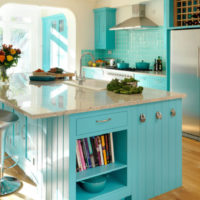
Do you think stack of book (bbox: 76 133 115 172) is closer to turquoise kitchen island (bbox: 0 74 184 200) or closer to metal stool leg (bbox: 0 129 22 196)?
turquoise kitchen island (bbox: 0 74 184 200)

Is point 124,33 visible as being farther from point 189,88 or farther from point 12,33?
point 12,33

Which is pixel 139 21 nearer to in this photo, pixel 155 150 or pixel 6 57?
pixel 6 57

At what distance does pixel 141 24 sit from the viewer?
6227 millimetres

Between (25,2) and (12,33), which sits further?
(12,33)

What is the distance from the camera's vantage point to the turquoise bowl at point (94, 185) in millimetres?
2600

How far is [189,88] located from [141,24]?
197cm

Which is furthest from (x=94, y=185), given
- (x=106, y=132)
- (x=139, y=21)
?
(x=139, y=21)

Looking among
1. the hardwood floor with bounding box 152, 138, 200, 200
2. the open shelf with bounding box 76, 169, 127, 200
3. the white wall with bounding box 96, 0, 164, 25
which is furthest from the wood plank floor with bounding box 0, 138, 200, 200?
Result: the white wall with bounding box 96, 0, 164, 25

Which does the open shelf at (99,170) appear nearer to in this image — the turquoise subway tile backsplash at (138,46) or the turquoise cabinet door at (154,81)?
the turquoise cabinet door at (154,81)

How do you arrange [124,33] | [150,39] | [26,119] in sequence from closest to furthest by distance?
Result: 1. [26,119]
2. [150,39]
3. [124,33]

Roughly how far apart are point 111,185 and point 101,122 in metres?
0.64

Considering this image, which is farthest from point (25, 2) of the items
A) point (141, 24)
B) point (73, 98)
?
point (73, 98)

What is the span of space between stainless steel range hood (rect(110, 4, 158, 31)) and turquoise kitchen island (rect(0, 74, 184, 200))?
11.0ft

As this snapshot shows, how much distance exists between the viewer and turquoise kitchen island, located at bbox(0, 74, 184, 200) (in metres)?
2.38
